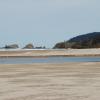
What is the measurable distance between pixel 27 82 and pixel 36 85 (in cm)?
149

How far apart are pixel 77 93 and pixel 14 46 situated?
14707cm

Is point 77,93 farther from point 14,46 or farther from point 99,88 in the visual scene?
point 14,46

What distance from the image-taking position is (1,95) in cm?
1481

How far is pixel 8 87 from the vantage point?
17109 millimetres

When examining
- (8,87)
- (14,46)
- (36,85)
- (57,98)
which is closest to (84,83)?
(36,85)

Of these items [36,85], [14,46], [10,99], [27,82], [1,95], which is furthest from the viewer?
[14,46]

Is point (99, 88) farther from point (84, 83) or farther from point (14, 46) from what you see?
point (14, 46)

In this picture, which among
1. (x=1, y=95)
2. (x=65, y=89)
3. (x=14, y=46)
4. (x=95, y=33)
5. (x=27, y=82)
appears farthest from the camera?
(x=95, y=33)

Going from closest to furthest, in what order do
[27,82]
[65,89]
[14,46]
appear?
Answer: [65,89]
[27,82]
[14,46]

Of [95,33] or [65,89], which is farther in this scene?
[95,33]

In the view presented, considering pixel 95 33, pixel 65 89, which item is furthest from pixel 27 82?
pixel 95 33

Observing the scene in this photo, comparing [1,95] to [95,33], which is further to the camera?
[95,33]

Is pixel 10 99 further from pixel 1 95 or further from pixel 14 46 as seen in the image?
pixel 14 46

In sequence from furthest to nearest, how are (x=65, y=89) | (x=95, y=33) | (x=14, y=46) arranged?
1. (x=95, y=33)
2. (x=14, y=46)
3. (x=65, y=89)
